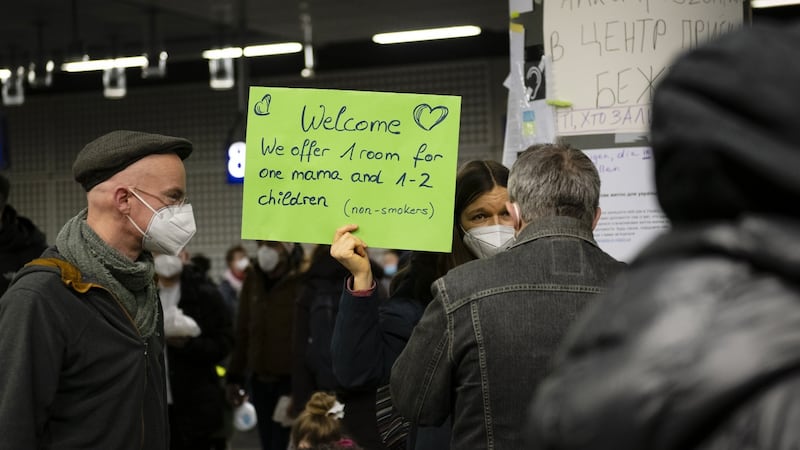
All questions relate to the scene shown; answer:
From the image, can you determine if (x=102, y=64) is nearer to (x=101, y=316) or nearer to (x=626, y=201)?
(x=626, y=201)

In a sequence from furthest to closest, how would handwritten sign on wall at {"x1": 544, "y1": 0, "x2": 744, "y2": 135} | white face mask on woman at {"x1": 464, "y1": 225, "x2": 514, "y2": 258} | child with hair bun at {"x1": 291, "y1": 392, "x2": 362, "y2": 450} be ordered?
child with hair bun at {"x1": 291, "y1": 392, "x2": 362, "y2": 450}
handwritten sign on wall at {"x1": 544, "y1": 0, "x2": 744, "y2": 135}
white face mask on woman at {"x1": 464, "y1": 225, "x2": 514, "y2": 258}

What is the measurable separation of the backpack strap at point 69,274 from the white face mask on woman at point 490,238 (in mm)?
1093

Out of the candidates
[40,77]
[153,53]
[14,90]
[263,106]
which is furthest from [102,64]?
[263,106]

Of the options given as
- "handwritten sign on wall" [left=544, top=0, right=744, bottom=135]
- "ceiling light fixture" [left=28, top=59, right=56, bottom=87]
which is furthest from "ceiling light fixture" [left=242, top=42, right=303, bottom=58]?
"handwritten sign on wall" [left=544, top=0, right=744, bottom=135]

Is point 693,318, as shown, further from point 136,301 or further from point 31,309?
point 136,301

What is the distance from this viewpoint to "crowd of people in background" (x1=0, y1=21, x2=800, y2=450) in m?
0.82

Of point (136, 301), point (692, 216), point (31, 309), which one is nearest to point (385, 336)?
point (136, 301)

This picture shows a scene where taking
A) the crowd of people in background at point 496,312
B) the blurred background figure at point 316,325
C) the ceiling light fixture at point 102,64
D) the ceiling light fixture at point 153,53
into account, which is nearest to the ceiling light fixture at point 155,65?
the ceiling light fixture at point 153,53

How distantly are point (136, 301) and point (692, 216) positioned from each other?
218 centimetres

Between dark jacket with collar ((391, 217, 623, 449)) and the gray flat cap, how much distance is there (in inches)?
36.9

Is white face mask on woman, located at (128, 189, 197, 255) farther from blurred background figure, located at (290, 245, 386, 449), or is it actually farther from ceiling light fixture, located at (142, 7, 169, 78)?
ceiling light fixture, located at (142, 7, 169, 78)

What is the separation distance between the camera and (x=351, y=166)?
2998 mm

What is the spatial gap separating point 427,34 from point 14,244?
856 centimetres

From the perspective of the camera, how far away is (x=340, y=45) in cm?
1477
